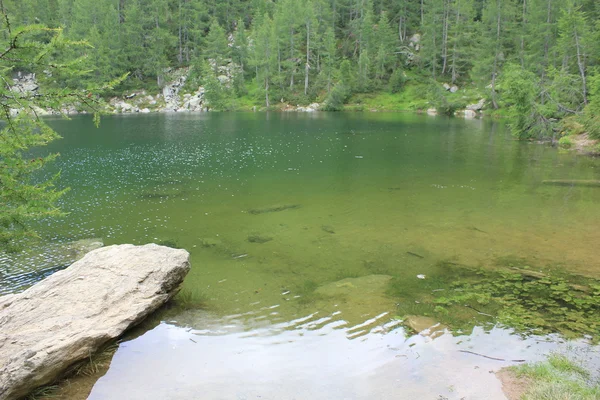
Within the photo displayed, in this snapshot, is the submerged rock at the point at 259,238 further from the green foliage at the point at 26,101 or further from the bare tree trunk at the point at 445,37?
the bare tree trunk at the point at 445,37

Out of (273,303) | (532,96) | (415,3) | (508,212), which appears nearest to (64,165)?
(273,303)

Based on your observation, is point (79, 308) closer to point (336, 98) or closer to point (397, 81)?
point (336, 98)

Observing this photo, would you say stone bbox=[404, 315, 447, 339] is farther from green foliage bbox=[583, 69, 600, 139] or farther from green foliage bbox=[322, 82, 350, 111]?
green foliage bbox=[322, 82, 350, 111]

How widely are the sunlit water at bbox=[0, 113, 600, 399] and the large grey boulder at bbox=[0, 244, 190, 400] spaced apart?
0.67 m

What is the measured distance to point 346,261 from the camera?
12.0 meters

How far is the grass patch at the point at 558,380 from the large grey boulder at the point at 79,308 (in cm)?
697

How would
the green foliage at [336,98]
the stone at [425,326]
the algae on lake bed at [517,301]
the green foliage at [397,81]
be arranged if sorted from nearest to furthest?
the stone at [425,326] < the algae on lake bed at [517,301] < the green foliage at [336,98] < the green foliage at [397,81]

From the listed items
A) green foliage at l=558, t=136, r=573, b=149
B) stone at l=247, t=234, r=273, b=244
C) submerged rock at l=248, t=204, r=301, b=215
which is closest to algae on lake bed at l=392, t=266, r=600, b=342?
stone at l=247, t=234, r=273, b=244

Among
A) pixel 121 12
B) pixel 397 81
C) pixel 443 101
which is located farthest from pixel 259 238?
pixel 121 12

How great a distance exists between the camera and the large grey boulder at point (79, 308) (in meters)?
6.36

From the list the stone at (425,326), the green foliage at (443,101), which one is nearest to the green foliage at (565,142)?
the stone at (425,326)

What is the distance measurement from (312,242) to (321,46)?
274 feet

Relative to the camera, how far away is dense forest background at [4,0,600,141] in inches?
2702

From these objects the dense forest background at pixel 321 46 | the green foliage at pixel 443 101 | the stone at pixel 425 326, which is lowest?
the stone at pixel 425 326
